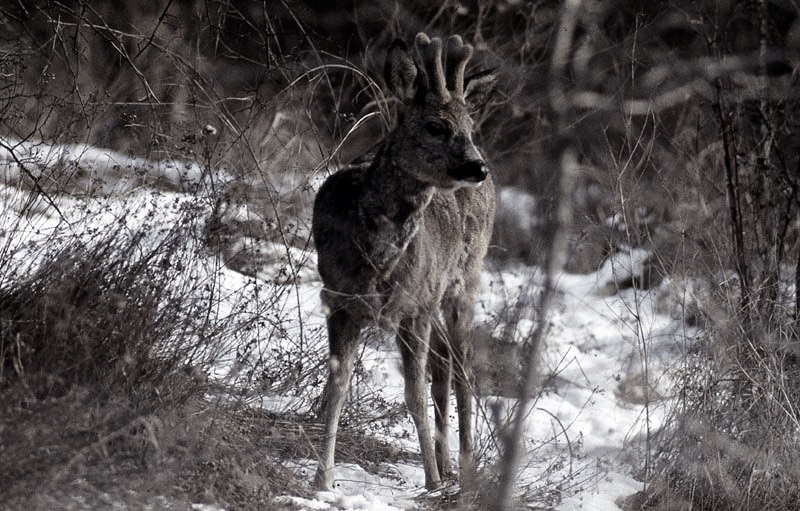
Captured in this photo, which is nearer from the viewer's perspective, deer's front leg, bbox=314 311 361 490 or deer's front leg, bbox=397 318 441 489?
deer's front leg, bbox=314 311 361 490

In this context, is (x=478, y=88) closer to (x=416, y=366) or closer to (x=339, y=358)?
(x=416, y=366)

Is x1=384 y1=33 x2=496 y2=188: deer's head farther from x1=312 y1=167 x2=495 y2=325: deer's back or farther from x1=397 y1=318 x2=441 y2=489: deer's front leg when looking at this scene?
x1=397 y1=318 x2=441 y2=489: deer's front leg

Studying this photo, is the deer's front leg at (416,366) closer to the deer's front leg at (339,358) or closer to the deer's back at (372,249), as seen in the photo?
the deer's back at (372,249)

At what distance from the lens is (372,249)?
4957mm

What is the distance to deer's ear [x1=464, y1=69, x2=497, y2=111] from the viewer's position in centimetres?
536

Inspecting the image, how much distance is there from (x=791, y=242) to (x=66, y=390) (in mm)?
5140

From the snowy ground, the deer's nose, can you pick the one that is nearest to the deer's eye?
the deer's nose

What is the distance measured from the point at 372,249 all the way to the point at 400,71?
3.07 feet

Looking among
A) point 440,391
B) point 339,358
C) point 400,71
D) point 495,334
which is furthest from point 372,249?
point 495,334

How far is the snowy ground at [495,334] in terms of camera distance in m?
4.79

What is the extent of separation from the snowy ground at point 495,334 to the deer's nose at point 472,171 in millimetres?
536

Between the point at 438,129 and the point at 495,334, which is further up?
the point at 438,129

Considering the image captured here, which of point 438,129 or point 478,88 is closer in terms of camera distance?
point 438,129

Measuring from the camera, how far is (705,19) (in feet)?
22.6
